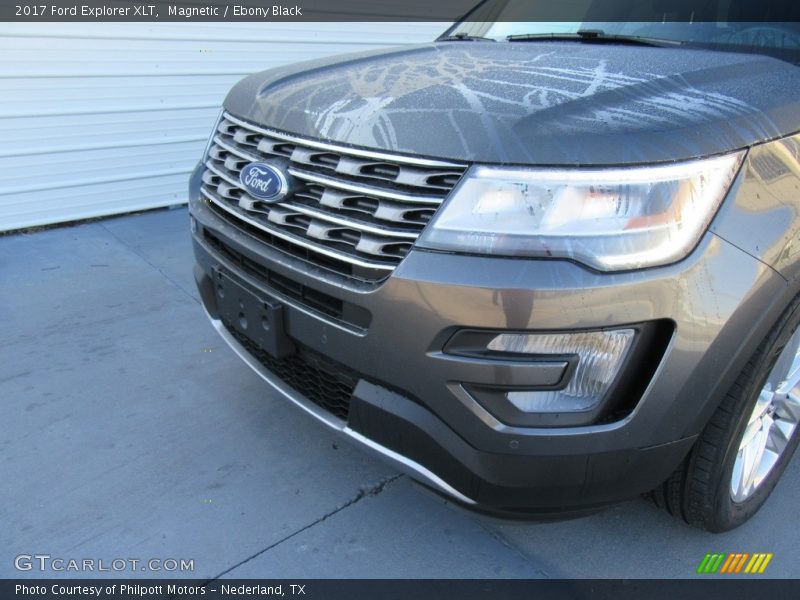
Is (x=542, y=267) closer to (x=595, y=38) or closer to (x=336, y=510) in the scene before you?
(x=336, y=510)

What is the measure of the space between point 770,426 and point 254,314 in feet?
5.77

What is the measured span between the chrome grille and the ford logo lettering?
3 cm

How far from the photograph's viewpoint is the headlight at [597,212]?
1514 mm

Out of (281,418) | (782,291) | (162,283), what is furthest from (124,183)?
(782,291)

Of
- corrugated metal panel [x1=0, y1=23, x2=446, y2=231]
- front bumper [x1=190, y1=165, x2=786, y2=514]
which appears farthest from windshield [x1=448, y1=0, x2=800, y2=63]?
corrugated metal panel [x1=0, y1=23, x2=446, y2=231]

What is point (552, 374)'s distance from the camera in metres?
1.55

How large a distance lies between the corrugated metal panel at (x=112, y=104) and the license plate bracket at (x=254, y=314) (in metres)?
3.19

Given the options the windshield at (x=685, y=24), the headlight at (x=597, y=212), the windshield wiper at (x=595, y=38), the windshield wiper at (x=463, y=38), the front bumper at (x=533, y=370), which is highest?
the windshield at (x=685, y=24)

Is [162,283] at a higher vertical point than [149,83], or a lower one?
lower

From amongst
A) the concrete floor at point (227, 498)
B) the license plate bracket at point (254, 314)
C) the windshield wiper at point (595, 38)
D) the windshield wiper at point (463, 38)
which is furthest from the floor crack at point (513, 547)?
the windshield wiper at point (463, 38)

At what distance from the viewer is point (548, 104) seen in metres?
1.66

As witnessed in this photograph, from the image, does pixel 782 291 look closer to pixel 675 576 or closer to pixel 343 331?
pixel 675 576

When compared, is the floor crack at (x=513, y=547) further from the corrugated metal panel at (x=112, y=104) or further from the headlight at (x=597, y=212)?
the corrugated metal panel at (x=112, y=104)

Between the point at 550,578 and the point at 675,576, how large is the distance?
388mm
